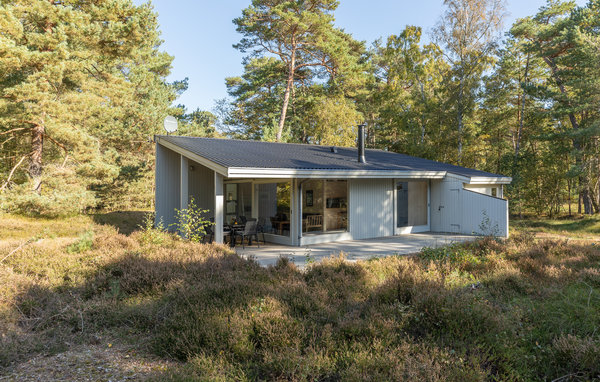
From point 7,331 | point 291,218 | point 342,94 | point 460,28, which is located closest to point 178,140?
point 291,218

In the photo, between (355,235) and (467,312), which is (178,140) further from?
(467,312)

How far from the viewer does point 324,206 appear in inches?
444

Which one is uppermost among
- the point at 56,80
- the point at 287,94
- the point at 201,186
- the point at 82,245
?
the point at 287,94

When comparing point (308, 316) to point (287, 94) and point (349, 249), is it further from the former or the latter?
point (287, 94)

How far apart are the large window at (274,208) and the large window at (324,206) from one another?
508mm

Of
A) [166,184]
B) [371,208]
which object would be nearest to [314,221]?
[371,208]

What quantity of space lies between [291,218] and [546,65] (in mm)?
19000

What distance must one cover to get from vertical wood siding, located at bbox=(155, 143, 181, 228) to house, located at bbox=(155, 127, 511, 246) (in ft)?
0.10

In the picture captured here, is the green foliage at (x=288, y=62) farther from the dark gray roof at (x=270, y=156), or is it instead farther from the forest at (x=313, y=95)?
the dark gray roof at (x=270, y=156)

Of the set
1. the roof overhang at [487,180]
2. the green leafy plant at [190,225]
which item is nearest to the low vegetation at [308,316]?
the green leafy plant at [190,225]

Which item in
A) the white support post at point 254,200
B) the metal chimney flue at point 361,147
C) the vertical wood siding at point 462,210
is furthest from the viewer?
the metal chimney flue at point 361,147

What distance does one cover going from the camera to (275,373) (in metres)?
3.14

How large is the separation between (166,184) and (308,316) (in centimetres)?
848

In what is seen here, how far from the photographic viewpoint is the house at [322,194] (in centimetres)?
1046
